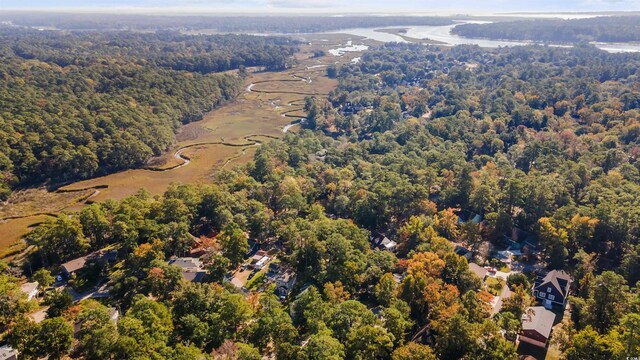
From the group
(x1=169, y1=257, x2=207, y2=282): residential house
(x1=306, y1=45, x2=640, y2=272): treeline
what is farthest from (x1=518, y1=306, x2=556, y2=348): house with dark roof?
(x1=169, y1=257, x2=207, y2=282): residential house

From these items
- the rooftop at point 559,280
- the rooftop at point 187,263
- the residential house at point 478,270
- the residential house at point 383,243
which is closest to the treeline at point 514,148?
the residential house at point 383,243

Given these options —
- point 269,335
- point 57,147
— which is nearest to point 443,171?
point 269,335

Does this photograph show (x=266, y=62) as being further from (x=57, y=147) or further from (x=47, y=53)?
(x=57, y=147)

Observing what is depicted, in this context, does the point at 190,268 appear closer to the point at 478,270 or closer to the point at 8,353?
the point at 8,353

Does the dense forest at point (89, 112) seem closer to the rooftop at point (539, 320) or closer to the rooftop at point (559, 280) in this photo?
the rooftop at point (539, 320)

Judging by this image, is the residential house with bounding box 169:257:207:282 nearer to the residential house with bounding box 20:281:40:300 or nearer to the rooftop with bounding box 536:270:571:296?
the residential house with bounding box 20:281:40:300
